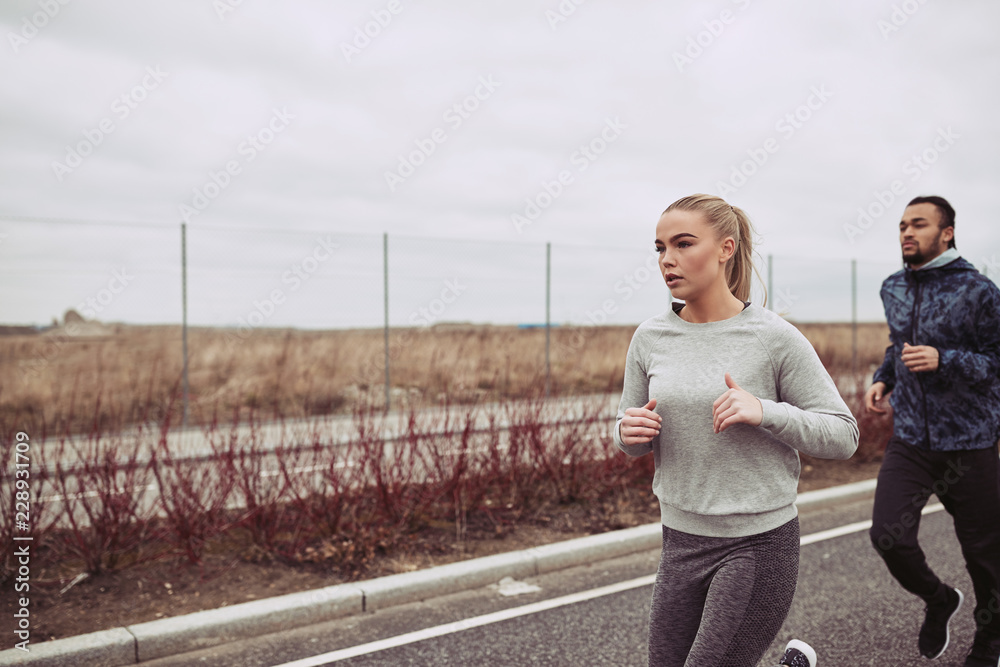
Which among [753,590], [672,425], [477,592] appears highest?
[672,425]

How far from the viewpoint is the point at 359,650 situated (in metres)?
3.95

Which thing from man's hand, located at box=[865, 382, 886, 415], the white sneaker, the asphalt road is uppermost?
man's hand, located at box=[865, 382, 886, 415]

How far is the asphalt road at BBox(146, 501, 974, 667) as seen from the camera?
3.85 metres

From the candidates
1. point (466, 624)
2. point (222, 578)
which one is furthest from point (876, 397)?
point (222, 578)

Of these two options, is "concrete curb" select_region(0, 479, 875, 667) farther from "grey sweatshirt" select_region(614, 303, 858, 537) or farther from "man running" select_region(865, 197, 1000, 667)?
"grey sweatshirt" select_region(614, 303, 858, 537)

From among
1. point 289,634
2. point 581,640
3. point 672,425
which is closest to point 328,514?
point 289,634

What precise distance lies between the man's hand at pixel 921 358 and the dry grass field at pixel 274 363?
22.3 ft

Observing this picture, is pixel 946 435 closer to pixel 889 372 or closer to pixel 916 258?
pixel 889 372

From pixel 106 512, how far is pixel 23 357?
908 centimetres

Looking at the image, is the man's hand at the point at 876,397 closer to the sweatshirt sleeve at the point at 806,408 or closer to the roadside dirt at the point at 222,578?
the sweatshirt sleeve at the point at 806,408

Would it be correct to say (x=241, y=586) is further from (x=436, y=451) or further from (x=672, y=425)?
(x=672, y=425)

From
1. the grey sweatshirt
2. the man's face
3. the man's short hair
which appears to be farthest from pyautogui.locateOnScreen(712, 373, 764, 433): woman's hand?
the man's short hair

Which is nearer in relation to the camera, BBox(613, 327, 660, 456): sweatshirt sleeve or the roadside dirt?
BBox(613, 327, 660, 456): sweatshirt sleeve

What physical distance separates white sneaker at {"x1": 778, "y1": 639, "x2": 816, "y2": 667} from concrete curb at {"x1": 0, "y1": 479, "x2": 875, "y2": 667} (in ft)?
8.91
